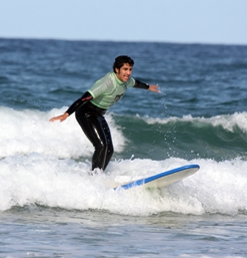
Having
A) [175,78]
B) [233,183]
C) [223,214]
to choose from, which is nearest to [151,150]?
[233,183]

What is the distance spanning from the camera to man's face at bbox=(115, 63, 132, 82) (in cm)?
795

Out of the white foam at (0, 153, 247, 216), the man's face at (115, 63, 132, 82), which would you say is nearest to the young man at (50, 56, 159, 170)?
the man's face at (115, 63, 132, 82)

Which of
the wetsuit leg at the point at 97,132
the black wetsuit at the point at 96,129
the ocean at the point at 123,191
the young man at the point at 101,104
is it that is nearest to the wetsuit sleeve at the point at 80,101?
the young man at the point at 101,104

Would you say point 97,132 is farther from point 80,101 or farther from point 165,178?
point 165,178

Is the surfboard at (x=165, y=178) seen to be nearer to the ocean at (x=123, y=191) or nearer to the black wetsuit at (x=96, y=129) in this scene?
the ocean at (x=123, y=191)

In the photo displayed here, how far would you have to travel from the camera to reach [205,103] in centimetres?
2056

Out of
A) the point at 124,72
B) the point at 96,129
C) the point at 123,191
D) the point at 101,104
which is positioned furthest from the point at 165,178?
the point at 124,72

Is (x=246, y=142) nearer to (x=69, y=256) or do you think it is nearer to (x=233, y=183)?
(x=233, y=183)

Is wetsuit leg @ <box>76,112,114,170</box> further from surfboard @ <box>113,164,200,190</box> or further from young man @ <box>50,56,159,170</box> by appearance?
surfboard @ <box>113,164,200,190</box>

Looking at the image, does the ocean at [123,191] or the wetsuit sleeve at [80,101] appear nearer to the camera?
the ocean at [123,191]

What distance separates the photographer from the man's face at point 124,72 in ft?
26.1

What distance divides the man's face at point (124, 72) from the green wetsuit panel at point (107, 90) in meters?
0.08

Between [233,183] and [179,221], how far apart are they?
2128mm

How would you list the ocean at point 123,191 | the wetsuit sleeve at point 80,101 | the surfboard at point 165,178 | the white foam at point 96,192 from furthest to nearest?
the white foam at point 96,192
the wetsuit sleeve at point 80,101
the surfboard at point 165,178
the ocean at point 123,191
